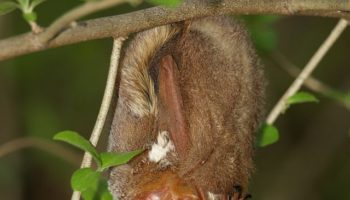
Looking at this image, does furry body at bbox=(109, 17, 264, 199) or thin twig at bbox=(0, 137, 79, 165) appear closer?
furry body at bbox=(109, 17, 264, 199)

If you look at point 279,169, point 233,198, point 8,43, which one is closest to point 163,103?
point 233,198

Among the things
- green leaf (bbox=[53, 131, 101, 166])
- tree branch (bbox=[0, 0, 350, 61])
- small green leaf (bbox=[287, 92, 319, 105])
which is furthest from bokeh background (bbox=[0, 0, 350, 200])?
green leaf (bbox=[53, 131, 101, 166])

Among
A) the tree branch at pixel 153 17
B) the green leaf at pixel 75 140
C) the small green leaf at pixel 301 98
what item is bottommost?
the small green leaf at pixel 301 98

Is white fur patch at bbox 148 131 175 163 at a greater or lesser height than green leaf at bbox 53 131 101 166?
lesser

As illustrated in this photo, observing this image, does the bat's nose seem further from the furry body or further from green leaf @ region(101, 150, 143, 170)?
green leaf @ region(101, 150, 143, 170)

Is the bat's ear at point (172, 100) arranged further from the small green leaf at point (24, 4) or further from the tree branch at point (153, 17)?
the small green leaf at point (24, 4)

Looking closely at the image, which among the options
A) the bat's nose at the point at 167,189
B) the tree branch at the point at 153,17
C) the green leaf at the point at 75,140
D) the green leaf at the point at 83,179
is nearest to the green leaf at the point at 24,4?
the tree branch at the point at 153,17

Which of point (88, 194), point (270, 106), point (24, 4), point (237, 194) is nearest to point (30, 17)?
point (24, 4)
